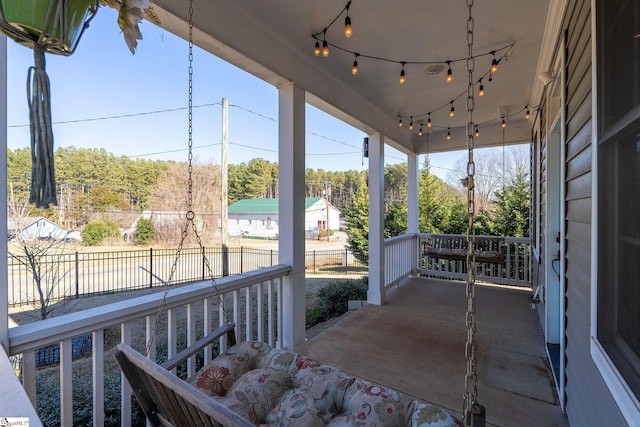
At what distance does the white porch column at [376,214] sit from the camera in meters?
4.12

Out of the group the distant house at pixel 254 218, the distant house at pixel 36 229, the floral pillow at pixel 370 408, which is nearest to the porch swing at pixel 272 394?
the floral pillow at pixel 370 408

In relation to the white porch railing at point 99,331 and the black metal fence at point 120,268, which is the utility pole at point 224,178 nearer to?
the black metal fence at point 120,268

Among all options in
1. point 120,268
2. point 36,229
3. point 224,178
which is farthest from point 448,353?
point 224,178

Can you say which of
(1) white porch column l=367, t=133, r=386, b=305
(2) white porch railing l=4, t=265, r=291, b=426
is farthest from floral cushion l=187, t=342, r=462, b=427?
(1) white porch column l=367, t=133, r=386, b=305

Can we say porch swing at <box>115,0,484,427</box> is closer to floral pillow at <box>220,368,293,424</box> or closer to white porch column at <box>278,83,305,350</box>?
floral pillow at <box>220,368,293,424</box>

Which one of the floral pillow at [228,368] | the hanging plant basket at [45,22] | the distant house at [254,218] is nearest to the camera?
the hanging plant basket at [45,22]

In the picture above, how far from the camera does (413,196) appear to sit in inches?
217

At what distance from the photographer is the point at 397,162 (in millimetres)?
11719

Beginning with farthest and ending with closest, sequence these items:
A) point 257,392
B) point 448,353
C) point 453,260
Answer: point 453,260 < point 448,353 < point 257,392

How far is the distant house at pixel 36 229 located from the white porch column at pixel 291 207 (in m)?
1.75

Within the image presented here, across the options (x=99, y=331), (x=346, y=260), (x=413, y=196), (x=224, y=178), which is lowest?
(x=346, y=260)

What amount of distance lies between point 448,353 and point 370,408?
78.1 inches

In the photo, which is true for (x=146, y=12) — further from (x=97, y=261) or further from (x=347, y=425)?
(x=97, y=261)

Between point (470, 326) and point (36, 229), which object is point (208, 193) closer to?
point (36, 229)
